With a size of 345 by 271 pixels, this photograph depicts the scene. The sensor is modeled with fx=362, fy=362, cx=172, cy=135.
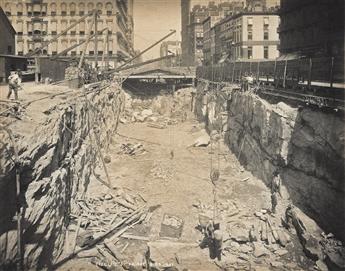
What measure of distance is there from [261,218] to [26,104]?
11.0 m

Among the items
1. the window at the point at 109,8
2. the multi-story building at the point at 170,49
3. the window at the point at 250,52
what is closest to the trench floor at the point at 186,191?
the window at the point at 250,52

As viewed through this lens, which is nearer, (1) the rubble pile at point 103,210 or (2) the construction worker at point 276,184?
(1) the rubble pile at point 103,210

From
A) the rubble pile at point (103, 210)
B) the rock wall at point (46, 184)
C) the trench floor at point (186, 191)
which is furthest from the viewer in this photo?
the rubble pile at point (103, 210)

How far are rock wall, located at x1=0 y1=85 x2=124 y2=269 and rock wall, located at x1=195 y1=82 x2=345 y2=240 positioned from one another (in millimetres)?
9833

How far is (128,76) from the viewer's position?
52.0 metres

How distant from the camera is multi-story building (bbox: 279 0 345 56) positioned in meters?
31.0

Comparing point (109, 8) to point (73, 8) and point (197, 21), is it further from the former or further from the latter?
point (197, 21)

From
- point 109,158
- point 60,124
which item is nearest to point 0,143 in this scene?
point 60,124

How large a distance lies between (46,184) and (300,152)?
10.9m

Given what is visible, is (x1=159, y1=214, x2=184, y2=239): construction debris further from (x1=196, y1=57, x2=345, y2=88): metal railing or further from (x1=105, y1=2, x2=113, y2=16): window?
(x1=105, y1=2, x2=113, y2=16): window

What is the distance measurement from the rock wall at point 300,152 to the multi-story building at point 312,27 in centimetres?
1147

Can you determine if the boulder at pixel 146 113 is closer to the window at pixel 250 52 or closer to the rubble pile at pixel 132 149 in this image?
the rubble pile at pixel 132 149

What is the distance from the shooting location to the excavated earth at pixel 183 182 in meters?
11.0

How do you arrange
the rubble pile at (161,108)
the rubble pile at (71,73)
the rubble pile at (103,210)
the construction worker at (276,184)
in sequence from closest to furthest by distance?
the rubble pile at (103,210) < the construction worker at (276,184) < the rubble pile at (71,73) < the rubble pile at (161,108)
